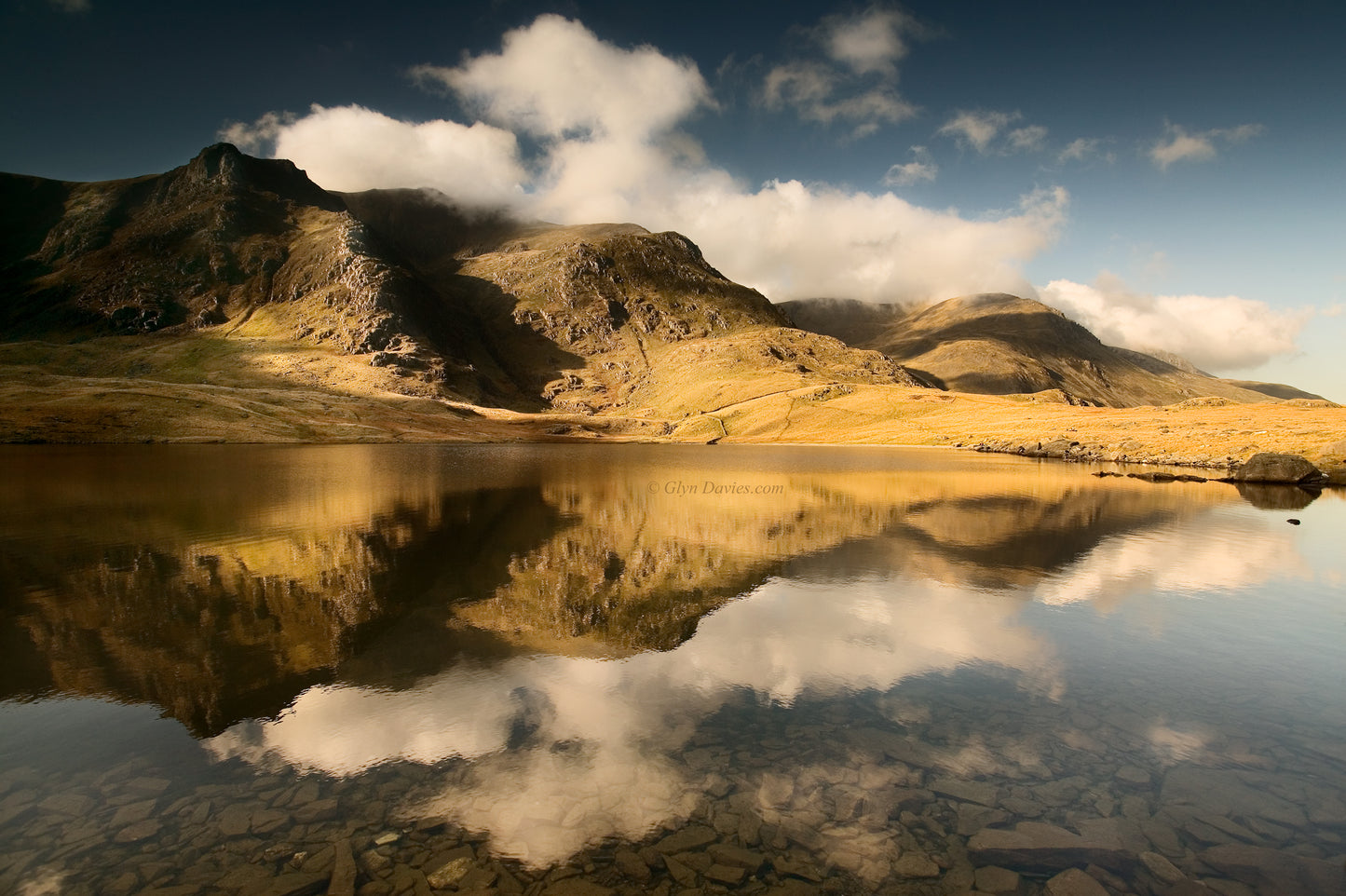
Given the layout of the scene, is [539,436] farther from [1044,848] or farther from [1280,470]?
[1044,848]

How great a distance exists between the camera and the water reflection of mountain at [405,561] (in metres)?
17.5

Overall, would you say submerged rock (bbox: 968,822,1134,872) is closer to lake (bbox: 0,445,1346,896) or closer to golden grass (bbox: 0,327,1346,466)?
lake (bbox: 0,445,1346,896)

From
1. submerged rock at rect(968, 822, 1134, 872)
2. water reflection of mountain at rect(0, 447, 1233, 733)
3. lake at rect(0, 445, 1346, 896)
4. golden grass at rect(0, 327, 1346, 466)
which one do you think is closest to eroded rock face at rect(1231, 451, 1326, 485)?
golden grass at rect(0, 327, 1346, 466)

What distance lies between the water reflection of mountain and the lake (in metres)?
0.19

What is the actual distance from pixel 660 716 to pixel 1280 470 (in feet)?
282

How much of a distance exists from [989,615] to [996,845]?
1347cm

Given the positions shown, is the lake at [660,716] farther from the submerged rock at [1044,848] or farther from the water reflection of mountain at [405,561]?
the water reflection of mountain at [405,561]

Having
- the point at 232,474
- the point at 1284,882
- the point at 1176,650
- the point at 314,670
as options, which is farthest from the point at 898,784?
the point at 232,474

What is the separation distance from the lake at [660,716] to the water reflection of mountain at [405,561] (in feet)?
0.63

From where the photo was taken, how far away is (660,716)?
14391mm

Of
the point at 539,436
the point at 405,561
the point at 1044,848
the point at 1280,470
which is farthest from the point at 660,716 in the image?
the point at 539,436

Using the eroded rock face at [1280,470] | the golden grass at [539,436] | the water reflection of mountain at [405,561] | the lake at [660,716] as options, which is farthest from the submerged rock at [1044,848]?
the golden grass at [539,436]

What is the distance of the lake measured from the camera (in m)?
9.66

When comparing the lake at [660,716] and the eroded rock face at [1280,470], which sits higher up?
the eroded rock face at [1280,470]
